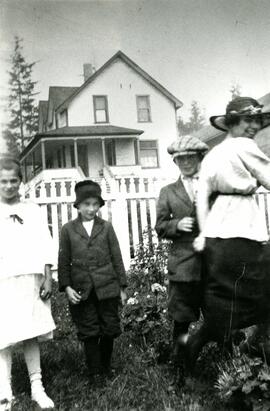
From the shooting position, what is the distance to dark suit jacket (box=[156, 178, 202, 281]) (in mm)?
2969

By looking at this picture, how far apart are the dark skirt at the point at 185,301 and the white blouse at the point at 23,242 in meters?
0.93

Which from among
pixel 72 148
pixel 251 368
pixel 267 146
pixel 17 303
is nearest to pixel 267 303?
pixel 251 368

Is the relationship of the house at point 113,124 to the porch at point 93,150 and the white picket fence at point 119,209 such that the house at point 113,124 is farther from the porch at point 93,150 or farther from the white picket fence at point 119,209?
the white picket fence at point 119,209

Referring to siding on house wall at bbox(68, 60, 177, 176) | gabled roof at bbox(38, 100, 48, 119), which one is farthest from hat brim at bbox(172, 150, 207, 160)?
gabled roof at bbox(38, 100, 48, 119)

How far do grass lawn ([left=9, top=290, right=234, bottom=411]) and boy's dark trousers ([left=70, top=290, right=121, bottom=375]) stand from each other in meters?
0.17

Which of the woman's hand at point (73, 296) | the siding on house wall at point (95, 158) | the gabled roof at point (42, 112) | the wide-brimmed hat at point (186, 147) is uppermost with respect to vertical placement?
the gabled roof at point (42, 112)

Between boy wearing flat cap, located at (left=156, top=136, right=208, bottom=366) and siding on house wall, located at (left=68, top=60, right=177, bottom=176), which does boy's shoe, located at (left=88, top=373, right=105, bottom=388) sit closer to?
boy wearing flat cap, located at (left=156, top=136, right=208, bottom=366)

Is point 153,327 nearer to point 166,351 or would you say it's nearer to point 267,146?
point 166,351

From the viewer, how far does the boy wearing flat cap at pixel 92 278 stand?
11.7 ft

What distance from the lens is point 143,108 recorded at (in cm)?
2794

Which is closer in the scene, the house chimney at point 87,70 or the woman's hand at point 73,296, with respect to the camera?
the woman's hand at point 73,296

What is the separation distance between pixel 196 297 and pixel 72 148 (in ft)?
83.2

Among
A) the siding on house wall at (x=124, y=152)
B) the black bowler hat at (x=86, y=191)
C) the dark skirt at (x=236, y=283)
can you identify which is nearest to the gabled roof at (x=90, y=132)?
the siding on house wall at (x=124, y=152)

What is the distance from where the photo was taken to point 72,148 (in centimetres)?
2786
